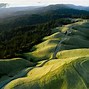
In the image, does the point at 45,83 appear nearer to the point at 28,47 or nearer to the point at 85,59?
the point at 85,59

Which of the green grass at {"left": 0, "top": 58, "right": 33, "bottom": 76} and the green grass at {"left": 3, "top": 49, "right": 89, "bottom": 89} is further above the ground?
the green grass at {"left": 3, "top": 49, "right": 89, "bottom": 89}

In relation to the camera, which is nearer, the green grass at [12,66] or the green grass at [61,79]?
the green grass at [61,79]

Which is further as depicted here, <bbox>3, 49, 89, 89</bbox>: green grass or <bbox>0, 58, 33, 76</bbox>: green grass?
<bbox>0, 58, 33, 76</bbox>: green grass

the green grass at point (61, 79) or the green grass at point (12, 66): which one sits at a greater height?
the green grass at point (61, 79)

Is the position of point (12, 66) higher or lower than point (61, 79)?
lower

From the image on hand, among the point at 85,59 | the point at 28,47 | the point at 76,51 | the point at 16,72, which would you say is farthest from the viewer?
the point at 28,47

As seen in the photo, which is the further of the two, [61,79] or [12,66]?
[12,66]

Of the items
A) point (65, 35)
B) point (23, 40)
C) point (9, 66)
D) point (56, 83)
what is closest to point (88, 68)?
point (56, 83)

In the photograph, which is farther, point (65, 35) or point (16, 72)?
point (65, 35)

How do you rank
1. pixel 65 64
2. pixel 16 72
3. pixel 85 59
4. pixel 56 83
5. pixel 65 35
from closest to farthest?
pixel 56 83
pixel 65 64
pixel 85 59
pixel 16 72
pixel 65 35

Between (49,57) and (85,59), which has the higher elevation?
(85,59)
